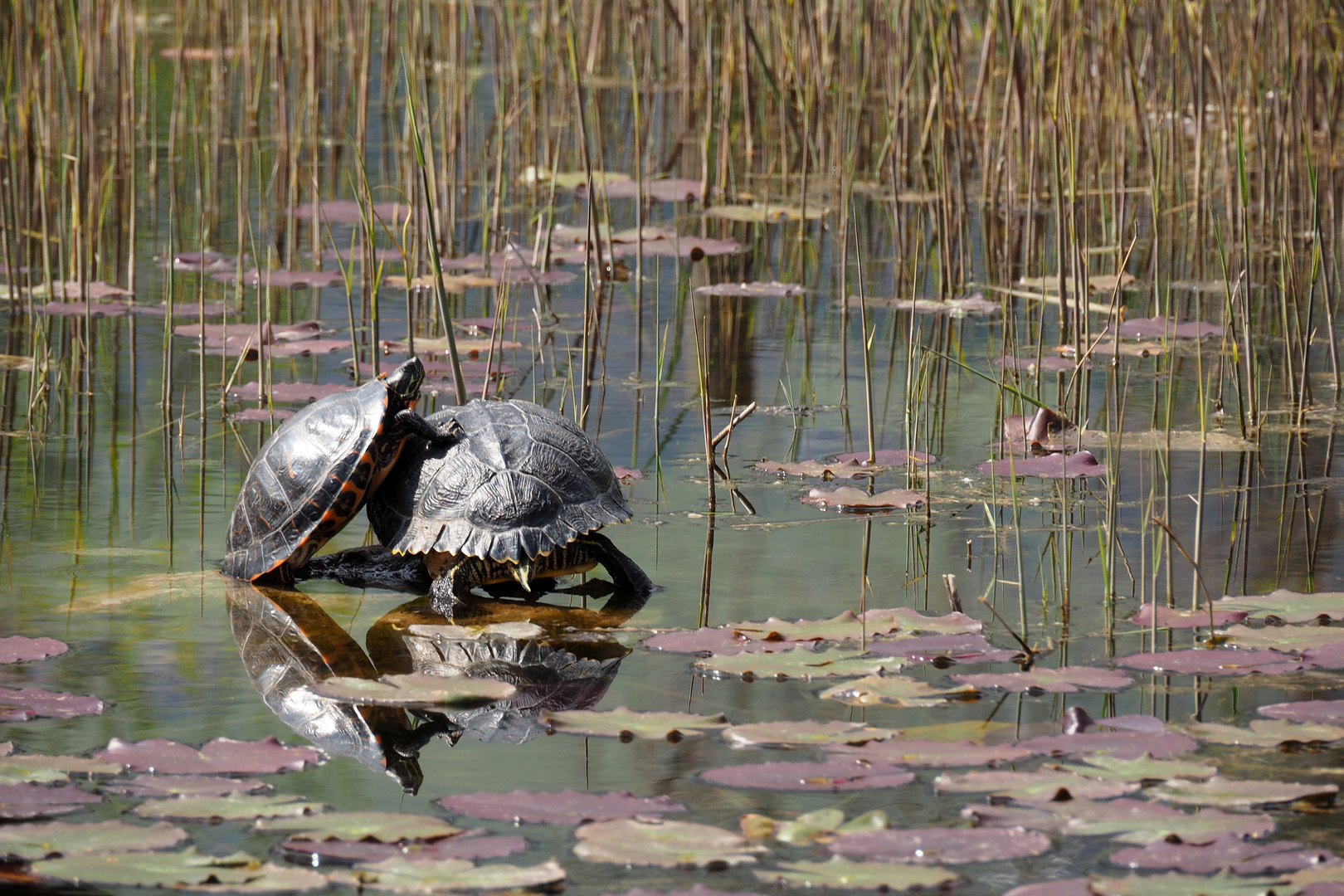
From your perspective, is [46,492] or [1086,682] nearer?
[1086,682]

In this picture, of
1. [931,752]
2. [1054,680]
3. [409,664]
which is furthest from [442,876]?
[1054,680]

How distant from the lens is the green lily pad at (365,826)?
A: 82.5 inches

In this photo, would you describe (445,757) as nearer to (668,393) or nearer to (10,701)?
(10,701)

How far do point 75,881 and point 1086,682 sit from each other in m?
1.62

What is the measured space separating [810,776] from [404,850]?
0.61m

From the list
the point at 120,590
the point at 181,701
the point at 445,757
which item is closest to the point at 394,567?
the point at 120,590

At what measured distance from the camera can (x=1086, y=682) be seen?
2672 mm

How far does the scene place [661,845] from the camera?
2.08m

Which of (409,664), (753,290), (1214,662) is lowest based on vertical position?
(409,664)

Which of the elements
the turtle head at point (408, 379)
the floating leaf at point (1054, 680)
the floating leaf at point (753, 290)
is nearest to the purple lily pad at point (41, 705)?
the turtle head at point (408, 379)

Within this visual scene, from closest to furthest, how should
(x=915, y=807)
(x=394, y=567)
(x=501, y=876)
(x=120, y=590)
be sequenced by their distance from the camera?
(x=501, y=876) → (x=915, y=807) → (x=120, y=590) → (x=394, y=567)

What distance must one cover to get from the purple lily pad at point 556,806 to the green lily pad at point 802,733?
252mm

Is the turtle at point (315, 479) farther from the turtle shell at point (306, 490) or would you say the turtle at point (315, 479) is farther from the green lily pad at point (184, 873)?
the green lily pad at point (184, 873)

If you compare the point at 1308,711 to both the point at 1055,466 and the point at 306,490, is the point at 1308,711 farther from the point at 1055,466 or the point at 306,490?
the point at 306,490
